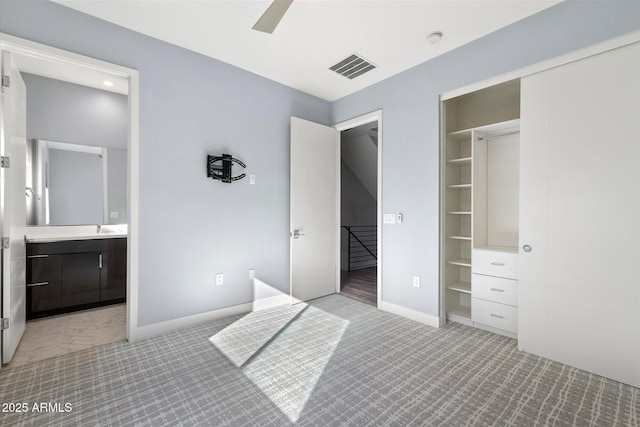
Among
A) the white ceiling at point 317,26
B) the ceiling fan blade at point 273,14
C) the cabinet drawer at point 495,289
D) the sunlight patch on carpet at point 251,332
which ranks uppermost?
the white ceiling at point 317,26

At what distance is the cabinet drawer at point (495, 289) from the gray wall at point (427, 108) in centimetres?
39

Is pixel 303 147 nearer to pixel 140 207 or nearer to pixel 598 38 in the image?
pixel 140 207

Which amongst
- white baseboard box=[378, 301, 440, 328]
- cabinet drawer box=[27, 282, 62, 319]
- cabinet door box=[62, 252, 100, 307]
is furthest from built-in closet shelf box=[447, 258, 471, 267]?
cabinet drawer box=[27, 282, 62, 319]

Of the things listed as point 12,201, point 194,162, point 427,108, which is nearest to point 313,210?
point 194,162

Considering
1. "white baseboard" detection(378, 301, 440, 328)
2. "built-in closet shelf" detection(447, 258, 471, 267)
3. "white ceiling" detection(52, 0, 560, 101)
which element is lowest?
"white baseboard" detection(378, 301, 440, 328)

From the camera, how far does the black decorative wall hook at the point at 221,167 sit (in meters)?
3.14

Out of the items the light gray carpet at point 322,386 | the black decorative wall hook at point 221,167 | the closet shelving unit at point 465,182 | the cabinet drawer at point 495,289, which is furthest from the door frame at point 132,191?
the cabinet drawer at point 495,289

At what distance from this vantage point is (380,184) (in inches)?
144

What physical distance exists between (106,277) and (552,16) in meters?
5.31

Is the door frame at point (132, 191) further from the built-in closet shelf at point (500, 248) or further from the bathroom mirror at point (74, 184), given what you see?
the built-in closet shelf at point (500, 248)

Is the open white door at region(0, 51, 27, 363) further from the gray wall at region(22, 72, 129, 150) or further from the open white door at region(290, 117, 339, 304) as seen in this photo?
the open white door at region(290, 117, 339, 304)

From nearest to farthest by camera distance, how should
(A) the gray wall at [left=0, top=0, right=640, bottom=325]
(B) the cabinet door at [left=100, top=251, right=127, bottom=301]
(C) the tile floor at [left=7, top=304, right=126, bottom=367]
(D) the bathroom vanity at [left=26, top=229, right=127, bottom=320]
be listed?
(A) the gray wall at [left=0, top=0, right=640, bottom=325], (C) the tile floor at [left=7, top=304, right=126, bottom=367], (D) the bathroom vanity at [left=26, top=229, right=127, bottom=320], (B) the cabinet door at [left=100, top=251, right=127, bottom=301]

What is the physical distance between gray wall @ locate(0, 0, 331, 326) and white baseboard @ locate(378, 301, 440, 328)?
4.36 feet

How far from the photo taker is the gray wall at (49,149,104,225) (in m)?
3.69
